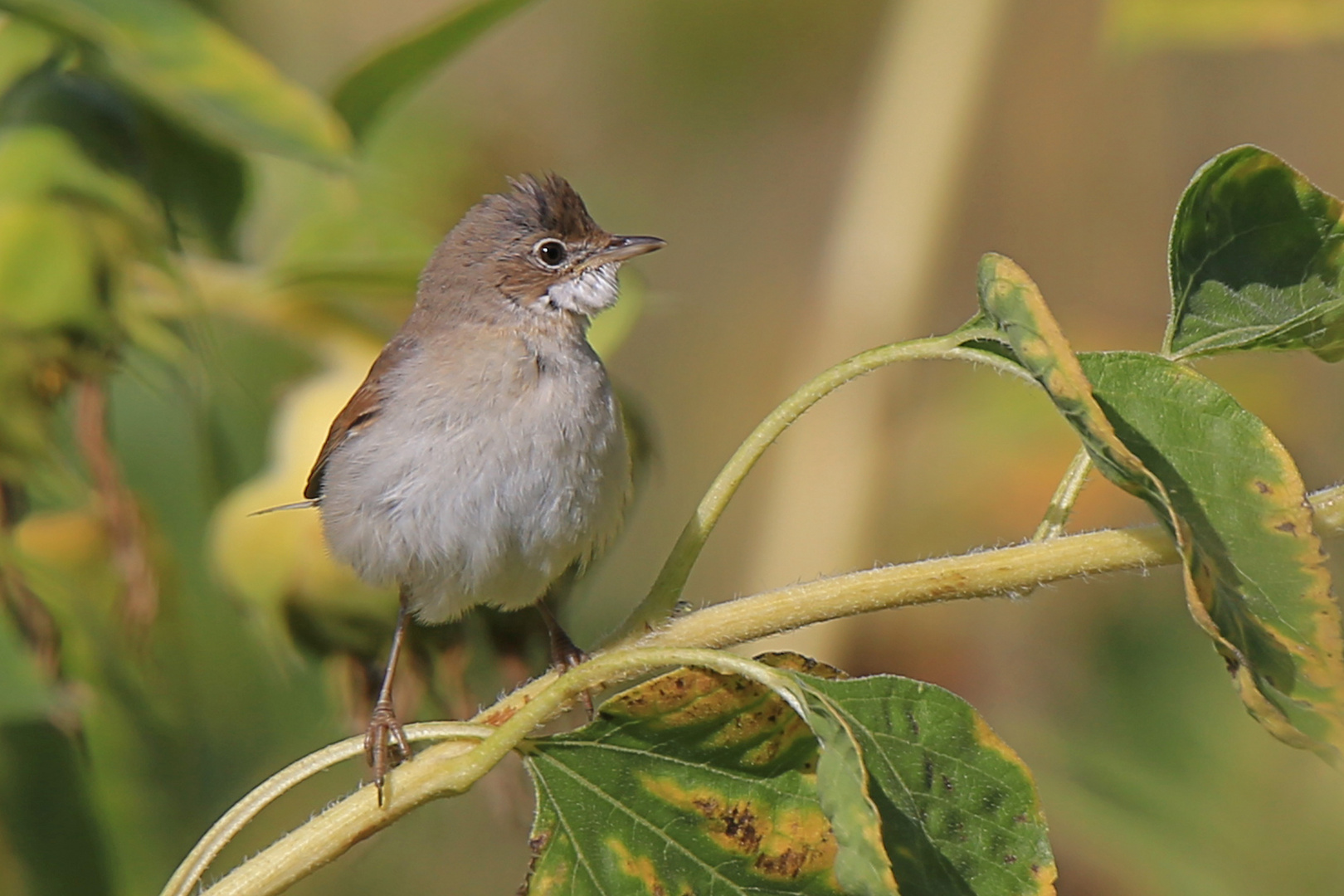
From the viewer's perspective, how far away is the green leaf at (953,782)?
1460 millimetres

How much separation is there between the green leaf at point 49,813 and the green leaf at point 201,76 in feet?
3.40

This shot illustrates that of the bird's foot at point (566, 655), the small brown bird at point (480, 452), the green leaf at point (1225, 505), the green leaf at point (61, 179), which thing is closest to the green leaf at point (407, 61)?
the small brown bird at point (480, 452)

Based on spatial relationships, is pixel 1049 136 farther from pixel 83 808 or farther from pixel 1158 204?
pixel 83 808

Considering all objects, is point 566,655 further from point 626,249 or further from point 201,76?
point 201,76

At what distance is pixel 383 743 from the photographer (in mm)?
1980

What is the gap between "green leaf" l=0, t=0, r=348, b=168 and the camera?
2197mm

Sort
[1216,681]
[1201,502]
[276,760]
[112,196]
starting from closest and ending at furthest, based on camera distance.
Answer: [1201,502], [112,196], [276,760], [1216,681]

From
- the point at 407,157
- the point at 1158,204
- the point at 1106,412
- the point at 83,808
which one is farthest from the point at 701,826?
the point at 1158,204

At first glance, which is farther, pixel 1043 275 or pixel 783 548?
pixel 1043 275

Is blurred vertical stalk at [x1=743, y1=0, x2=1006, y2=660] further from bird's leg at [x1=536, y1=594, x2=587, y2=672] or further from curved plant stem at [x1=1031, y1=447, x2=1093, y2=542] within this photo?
curved plant stem at [x1=1031, y1=447, x2=1093, y2=542]

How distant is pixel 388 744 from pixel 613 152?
232cm

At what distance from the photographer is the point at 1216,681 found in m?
3.22

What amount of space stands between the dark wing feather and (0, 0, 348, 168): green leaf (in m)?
0.52

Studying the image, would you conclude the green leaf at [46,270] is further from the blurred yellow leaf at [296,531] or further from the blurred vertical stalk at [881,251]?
the blurred vertical stalk at [881,251]
